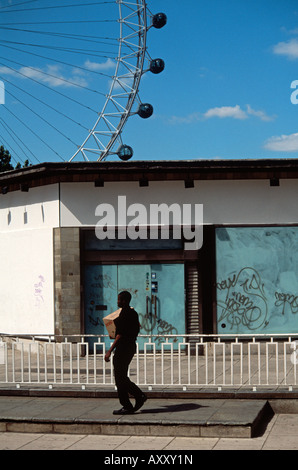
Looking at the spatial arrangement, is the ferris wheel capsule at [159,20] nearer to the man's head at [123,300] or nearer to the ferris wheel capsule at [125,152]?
the ferris wheel capsule at [125,152]

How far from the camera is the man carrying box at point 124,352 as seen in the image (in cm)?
1016

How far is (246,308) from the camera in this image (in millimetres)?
17594

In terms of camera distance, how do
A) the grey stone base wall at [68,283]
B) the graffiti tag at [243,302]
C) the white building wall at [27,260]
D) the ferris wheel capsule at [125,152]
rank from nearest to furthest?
the graffiti tag at [243,302], the grey stone base wall at [68,283], the white building wall at [27,260], the ferris wheel capsule at [125,152]

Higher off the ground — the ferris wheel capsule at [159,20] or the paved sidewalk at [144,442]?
the ferris wheel capsule at [159,20]

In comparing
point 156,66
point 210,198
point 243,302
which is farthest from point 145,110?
point 243,302

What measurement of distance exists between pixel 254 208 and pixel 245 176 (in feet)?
2.84

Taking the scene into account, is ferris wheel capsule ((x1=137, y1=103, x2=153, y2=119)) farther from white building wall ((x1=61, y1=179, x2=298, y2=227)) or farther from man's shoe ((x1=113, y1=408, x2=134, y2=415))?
man's shoe ((x1=113, y1=408, x2=134, y2=415))

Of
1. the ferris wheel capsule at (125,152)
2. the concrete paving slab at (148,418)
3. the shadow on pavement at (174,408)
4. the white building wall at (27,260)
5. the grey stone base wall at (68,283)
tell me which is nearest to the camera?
the concrete paving slab at (148,418)

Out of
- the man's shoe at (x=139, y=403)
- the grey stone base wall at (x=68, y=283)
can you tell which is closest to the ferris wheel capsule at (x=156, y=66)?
the grey stone base wall at (x=68, y=283)

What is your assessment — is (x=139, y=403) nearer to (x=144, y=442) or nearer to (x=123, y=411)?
(x=123, y=411)

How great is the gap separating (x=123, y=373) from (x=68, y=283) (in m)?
7.96

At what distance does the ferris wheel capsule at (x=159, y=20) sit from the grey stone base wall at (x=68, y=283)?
18.2m

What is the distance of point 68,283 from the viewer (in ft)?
58.6

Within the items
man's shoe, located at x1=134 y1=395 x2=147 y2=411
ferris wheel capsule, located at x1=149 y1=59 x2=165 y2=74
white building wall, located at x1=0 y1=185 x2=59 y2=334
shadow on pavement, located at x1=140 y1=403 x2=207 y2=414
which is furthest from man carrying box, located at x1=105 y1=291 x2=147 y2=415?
ferris wheel capsule, located at x1=149 y1=59 x2=165 y2=74
